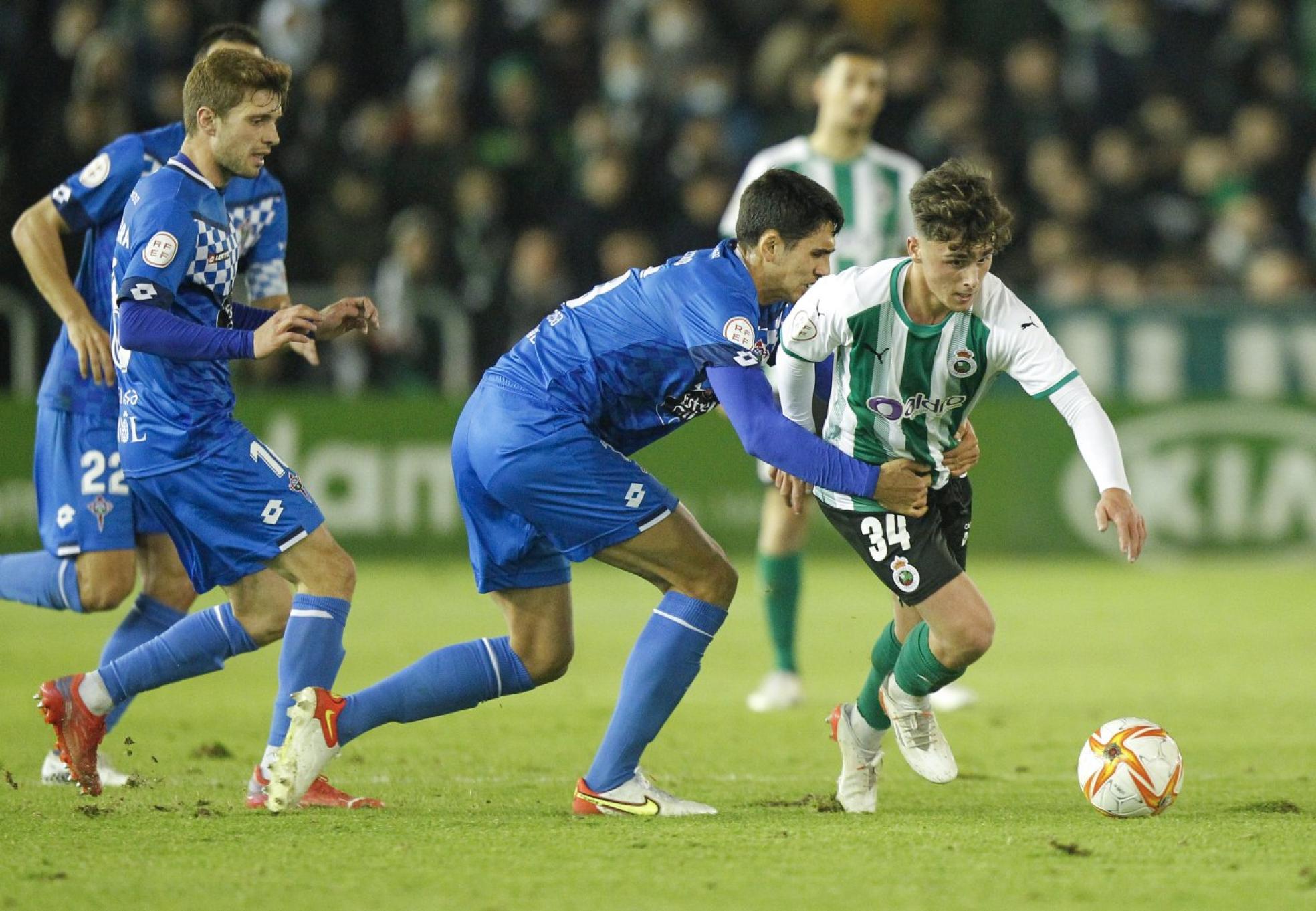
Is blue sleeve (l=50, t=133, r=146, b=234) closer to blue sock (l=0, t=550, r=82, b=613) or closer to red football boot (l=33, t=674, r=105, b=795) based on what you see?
blue sock (l=0, t=550, r=82, b=613)

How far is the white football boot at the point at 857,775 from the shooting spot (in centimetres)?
560

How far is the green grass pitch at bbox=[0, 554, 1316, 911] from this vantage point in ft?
14.3

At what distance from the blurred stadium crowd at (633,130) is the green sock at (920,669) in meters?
8.01

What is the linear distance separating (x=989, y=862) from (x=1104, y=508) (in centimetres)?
103

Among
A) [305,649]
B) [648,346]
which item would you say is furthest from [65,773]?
[648,346]

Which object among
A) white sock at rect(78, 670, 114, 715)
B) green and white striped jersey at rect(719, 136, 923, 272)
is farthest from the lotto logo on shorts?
green and white striped jersey at rect(719, 136, 923, 272)

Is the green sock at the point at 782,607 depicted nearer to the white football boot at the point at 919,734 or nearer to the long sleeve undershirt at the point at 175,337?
the white football boot at the point at 919,734

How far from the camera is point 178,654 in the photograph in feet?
19.2

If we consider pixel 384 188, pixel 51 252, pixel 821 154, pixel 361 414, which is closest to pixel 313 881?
pixel 51 252

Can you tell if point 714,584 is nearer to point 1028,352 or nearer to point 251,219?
point 1028,352

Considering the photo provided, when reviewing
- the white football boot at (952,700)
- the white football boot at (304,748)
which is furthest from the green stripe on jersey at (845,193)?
the white football boot at (304,748)

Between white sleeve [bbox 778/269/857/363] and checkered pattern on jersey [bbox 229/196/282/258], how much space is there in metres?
1.89

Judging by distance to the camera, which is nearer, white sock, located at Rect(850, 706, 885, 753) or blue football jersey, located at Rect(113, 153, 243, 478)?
blue football jersey, located at Rect(113, 153, 243, 478)

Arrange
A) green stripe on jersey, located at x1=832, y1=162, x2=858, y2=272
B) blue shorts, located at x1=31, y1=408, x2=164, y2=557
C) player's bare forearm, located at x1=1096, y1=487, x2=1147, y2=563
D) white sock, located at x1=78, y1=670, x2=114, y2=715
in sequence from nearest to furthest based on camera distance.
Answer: player's bare forearm, located at x1=1096, y1=487, x2=1147, y2=563 < white sock, located at x1=78, y1=670, x2=114, y2=715 < blue shorts, located at x1=31, y1=408, x2=164, y2=557 < green stripe on jersey, located at x1=832, y1=162, x2=858, y2=272
